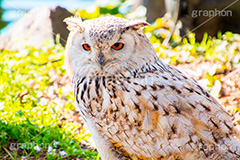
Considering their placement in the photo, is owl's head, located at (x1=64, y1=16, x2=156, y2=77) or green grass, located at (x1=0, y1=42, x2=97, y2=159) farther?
green grass, located at (x1=0, y1=42, x2=97, y2=159)

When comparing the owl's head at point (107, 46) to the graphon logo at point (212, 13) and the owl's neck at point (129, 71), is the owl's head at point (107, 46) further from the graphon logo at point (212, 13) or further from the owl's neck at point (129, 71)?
the graphon logo at point (212, 13)

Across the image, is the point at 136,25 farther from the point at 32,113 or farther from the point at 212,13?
the point at 212,13

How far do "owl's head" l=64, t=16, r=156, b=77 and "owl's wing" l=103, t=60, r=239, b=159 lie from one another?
18 centimetres

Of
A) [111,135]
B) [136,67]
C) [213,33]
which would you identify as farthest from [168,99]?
[213,33]

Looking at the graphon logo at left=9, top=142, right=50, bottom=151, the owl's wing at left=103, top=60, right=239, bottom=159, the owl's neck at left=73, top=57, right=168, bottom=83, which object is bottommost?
the owl's wing at left=103, top=60, right=239, bottom=159

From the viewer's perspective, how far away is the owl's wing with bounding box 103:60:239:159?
2277 millimetres

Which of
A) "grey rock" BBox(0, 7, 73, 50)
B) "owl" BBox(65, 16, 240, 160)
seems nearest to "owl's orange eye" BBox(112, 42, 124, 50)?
"owl" BBox(65, 16, 240, 160)

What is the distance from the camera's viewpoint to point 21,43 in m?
6.01

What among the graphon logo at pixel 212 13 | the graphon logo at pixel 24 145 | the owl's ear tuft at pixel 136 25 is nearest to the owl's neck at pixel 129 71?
the owl's ear tuft at pixel 136 25

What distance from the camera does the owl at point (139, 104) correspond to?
89.7 inches

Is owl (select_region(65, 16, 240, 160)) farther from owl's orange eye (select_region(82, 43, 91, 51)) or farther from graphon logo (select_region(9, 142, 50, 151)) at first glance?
graphon logo (select_region(9, 142, 50, 151))

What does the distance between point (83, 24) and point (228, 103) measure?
85.8 inches

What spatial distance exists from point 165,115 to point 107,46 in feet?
2.31

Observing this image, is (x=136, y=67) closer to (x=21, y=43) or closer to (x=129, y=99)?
(x=129, y=99)
